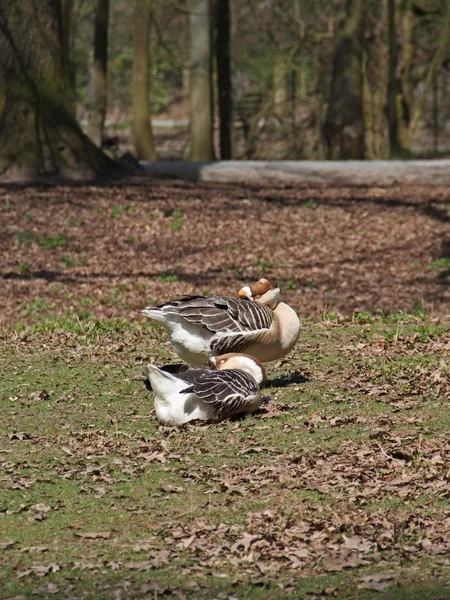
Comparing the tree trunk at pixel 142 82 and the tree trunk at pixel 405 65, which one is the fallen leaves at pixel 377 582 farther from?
the tree trunk at pixel 405 65

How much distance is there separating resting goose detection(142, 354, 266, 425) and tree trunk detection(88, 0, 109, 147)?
18.7 m

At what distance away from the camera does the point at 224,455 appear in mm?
6578

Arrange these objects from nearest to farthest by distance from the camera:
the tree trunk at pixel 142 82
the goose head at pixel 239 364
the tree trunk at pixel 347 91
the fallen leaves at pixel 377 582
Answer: the fallen leaves at pixel 377 582 < the goose head at pixel 239 364 < the tree trunk at pixel 347 91 < the tree trunk at pixel 142 82

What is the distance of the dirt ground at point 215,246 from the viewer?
549 inches

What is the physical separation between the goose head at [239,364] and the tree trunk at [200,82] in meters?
16.6

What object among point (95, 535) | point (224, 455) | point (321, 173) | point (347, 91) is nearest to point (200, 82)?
point (347, 91)

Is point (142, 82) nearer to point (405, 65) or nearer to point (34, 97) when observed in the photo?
point (34, 97)

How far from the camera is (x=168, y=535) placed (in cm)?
535

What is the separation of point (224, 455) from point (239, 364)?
1.10m

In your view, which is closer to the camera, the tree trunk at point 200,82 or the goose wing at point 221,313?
the goose wing at point 221,313

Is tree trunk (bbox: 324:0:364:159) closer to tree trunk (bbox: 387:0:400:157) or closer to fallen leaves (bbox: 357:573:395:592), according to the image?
tree trunk (bbox: 387:0:400:157)

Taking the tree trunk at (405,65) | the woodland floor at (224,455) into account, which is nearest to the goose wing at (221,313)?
the woodland floor at (224,455)

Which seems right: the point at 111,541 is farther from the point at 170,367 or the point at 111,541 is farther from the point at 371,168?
the point at 371,168

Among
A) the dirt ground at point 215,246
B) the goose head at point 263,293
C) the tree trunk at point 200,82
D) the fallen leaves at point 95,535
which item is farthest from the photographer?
the tree trunk at point 200,82
